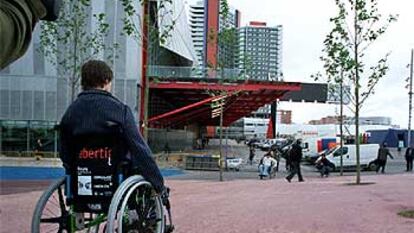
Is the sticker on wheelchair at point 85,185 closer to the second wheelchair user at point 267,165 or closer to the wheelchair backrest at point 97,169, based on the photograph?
the wheelchair backrest at point 97,169

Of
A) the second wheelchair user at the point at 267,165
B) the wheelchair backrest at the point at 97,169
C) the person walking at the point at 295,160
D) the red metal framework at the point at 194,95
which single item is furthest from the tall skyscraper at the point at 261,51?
the wheelchair backrest at the point at 97,169

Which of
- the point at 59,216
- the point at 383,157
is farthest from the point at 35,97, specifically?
the point at 59,216

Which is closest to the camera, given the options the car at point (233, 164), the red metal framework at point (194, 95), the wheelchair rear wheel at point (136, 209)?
the wheelchair rear wheel at point (136, 209)

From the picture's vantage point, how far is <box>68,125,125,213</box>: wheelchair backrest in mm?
3500

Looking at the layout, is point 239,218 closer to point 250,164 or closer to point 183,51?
point 250,164

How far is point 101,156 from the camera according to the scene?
11.5ft

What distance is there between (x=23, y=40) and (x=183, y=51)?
6774cm

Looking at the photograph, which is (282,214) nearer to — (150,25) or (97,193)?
(97,193)

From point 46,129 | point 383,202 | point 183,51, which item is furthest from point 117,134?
point 183,51

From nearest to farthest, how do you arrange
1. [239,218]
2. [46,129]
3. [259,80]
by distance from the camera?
[239,218] → [46,129] → [259,80]

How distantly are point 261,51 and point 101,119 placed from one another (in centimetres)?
3801

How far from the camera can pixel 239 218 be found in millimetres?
9508

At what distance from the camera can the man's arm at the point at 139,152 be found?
3523 millimetres

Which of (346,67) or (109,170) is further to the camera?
(346,67)
